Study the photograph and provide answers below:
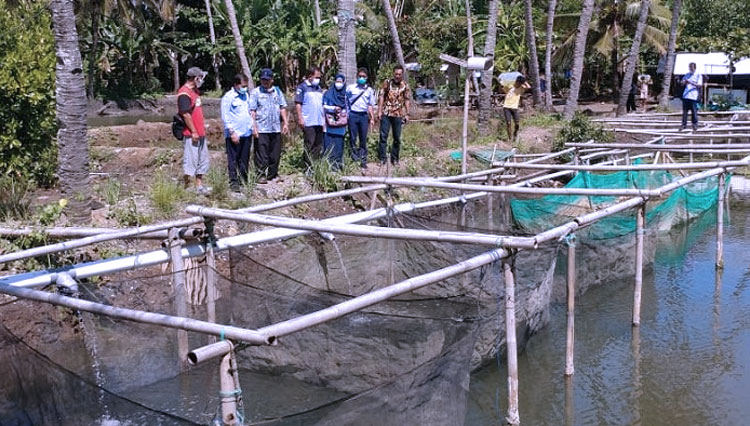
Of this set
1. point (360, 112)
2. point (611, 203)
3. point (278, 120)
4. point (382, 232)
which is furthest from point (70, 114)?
point (611, 203)

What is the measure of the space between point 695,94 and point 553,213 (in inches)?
343

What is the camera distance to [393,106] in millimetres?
11422

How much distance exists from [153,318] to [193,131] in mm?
5786

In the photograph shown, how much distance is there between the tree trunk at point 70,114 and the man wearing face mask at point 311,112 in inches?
132

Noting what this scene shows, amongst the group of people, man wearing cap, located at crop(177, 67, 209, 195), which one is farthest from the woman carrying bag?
man wearing cap, located at crop(177, 67, 209, 195)

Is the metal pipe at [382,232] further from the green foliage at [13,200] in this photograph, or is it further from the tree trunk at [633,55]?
the tree trunk at [633,55]

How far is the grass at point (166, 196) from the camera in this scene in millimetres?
8141

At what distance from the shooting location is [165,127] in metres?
17.9

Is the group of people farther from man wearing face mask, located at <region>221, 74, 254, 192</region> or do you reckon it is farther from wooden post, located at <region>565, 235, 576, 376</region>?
wooden post, located at <region>565, 235, 576, 376</region>

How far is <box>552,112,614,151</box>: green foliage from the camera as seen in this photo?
1441 cm

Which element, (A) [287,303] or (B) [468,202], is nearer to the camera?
(A) [287,303]

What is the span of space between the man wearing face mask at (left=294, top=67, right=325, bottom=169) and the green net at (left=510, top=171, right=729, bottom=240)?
3.38 metres

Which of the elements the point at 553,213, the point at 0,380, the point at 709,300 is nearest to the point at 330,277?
the point at 553,213

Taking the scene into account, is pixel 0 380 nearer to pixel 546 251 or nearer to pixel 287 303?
pixel 287 303
